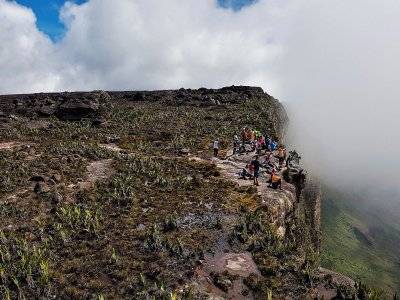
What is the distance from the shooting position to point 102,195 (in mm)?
25766

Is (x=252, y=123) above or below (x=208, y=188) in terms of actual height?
above

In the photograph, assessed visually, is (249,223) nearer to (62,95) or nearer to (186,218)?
(186,218)

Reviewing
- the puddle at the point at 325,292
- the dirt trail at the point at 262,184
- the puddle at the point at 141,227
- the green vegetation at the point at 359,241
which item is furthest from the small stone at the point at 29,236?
the green vegetation at the point at 359,241

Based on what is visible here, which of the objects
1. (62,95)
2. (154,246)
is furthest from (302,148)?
(154,246)

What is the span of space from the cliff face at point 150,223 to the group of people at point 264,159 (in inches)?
35.2

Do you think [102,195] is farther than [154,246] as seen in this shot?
Yes

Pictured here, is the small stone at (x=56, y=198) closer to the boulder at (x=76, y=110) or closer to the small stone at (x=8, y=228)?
the small stone at (x=8, y=228)

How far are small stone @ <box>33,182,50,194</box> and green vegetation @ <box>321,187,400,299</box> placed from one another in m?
73.1

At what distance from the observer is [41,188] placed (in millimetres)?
25953

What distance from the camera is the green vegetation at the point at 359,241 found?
9438 centimetres

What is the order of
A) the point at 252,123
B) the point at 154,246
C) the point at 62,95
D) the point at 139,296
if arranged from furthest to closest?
the point at 62,95, the point at 252,123, the point at 154,246, the point at 139,296

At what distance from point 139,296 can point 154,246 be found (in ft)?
12.7

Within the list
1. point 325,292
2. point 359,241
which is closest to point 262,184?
point 325,292

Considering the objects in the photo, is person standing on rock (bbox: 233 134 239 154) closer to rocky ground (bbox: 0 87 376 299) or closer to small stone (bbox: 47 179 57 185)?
rocky ground (bbox: 0 87 376 299)
